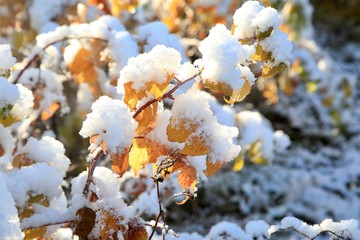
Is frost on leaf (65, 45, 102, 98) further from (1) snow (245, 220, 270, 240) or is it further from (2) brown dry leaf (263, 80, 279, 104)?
(2) brown dry leaf (263, 80, 279, 104)

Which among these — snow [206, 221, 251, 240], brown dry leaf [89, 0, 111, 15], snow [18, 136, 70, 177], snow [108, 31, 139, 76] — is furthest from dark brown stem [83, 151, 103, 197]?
brown dry leaf [89, 0, 111, 15]

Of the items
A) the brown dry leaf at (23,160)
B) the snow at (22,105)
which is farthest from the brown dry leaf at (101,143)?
the brown dry leaf at (23,160)

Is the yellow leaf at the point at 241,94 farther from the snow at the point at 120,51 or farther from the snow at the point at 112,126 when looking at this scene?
the snow at the point at 120,51

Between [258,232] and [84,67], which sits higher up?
[84,67]

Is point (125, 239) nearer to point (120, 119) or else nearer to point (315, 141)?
point (120, 119)

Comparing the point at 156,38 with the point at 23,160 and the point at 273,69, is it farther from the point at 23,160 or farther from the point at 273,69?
the point at 273,69

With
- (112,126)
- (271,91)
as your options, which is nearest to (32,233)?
(112,126)
